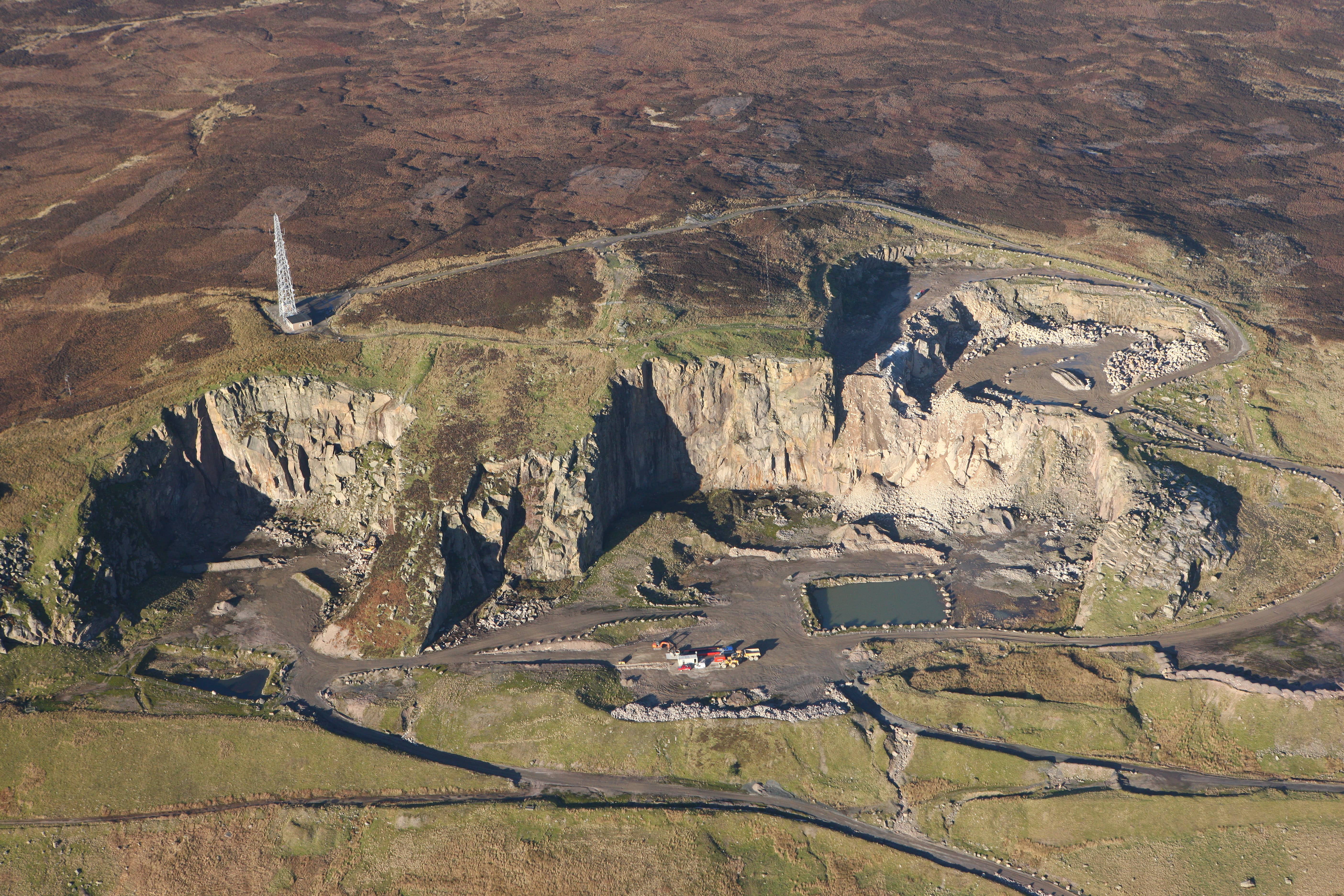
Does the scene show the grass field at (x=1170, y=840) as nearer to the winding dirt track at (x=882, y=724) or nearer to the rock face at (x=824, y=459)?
the winding dirt track at (x=882, y=724)

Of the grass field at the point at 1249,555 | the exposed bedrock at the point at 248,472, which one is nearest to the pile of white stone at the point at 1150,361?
the grass field at the point at 1249,555

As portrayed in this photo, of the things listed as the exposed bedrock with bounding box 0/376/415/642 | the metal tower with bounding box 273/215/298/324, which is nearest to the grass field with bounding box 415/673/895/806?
the exposed bedrock with bounding box 0/376/415/642

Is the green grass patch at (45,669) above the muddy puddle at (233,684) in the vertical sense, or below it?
above

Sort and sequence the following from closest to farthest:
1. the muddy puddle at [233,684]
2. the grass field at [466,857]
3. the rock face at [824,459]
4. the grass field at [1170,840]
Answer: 1. the grass field at [1170,840]
2. the grass field at [466,857]
3. the muddy puddle at [233,684]
4. the rock face at [824,459]

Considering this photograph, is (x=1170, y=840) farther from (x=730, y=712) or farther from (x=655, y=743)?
(x=655, y=743)

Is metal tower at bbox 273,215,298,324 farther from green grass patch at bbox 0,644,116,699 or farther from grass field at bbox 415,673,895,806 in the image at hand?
grass field at bbox 415,673,895,806

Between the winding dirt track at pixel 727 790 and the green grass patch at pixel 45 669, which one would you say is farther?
the green grass patch at pixel 45 669

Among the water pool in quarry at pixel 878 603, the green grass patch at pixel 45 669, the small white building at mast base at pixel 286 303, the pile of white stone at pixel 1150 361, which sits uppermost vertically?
the small white building at mast base at pixel 286 303

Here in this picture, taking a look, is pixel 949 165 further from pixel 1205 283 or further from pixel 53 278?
pixel 53 278
